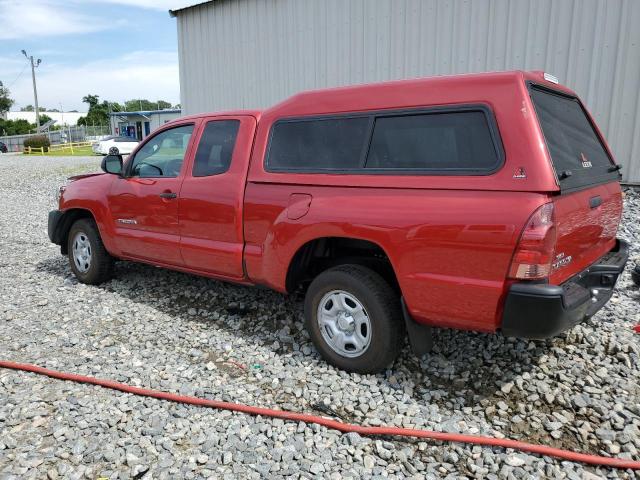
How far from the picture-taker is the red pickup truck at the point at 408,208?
9.04 ft

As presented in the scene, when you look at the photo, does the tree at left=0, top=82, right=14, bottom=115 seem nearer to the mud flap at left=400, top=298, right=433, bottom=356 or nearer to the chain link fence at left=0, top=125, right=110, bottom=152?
the chain link fence at left=0, top=125, right=110, bottom=152

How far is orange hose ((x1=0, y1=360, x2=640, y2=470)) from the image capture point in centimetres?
265

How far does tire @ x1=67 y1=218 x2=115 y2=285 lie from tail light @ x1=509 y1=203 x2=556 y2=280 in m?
4.45

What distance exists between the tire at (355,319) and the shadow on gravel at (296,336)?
213 millimetres

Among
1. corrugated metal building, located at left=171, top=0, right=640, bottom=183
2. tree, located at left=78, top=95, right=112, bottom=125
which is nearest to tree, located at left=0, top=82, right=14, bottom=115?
tree, located at left=78, top=95, right=112, bottom=125

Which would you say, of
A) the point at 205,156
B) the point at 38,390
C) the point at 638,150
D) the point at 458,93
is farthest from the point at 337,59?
the point at 38,390

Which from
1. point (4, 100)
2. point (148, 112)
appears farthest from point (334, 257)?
point (4, 100)

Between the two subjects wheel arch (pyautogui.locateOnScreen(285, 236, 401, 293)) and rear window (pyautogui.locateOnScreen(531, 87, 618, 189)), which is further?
wheel arch (pyautogui.locateOnScreen(285, 236, 401, 293))

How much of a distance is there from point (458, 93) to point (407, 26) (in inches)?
284

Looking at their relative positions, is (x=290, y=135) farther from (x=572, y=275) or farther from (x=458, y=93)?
(x=572, y=275)

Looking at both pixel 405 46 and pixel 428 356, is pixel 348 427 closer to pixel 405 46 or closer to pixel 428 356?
pixel 428 356

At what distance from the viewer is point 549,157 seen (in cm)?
273

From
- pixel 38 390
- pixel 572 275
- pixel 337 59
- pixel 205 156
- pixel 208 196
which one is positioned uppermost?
pixel 337 59

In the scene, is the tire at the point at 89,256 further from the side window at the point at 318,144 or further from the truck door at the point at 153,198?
the side window at the point at 318,144
